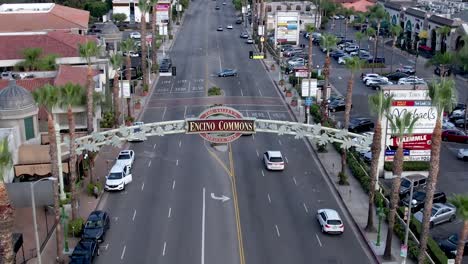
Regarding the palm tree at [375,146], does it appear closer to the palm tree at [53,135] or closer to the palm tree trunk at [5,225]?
the palm tree at [53,135]

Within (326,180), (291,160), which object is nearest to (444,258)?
(326,180)

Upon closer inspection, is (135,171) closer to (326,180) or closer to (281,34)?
(326,180)

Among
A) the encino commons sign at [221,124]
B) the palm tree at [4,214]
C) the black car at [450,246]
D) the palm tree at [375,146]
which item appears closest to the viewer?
the palm tree at [4,214]

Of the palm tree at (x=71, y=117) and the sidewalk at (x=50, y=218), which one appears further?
the palm tree at (x=71, y=117)

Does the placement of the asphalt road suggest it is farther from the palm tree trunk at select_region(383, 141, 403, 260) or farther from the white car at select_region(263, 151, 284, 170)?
the palm tree trunk at select_region(383, 141, 403, 260)

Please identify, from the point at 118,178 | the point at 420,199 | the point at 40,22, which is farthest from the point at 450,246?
the point at 40,22

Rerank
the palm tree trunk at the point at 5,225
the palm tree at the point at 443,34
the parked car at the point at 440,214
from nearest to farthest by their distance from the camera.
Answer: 1. the palm tree trunk at the point at 5,225
2. the parked car at the point at 440,214
3. the palm tree at the point at 443,34

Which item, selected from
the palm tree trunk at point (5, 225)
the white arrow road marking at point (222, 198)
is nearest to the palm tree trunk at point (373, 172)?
the white arrow road marking at point (222, 198)
